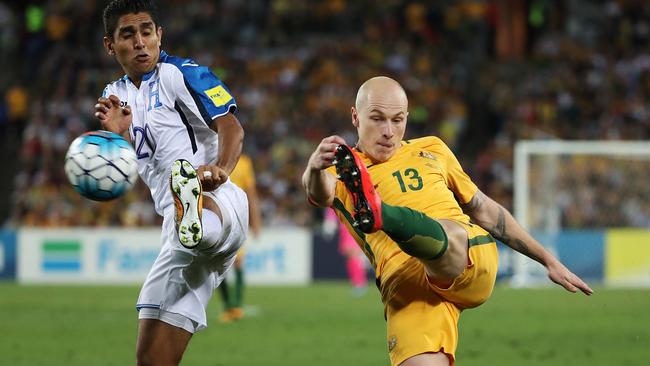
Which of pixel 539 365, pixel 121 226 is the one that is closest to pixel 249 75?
pixel 121 226

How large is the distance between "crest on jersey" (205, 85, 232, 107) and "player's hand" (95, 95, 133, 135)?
0.41m

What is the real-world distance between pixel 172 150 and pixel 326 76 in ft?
61.3

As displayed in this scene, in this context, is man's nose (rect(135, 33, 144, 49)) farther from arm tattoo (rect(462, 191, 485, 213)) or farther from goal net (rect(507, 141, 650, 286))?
goal net (rect(507, 141, 650, 286))

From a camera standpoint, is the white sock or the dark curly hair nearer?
the white sock

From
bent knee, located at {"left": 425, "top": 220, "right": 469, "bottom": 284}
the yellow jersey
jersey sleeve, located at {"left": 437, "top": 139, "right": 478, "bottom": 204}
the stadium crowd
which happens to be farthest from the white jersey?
the stadium crowd

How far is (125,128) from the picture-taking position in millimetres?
5172

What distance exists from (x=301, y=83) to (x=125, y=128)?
1885 centimetres

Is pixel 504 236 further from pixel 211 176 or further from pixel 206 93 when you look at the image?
pixel 206 93

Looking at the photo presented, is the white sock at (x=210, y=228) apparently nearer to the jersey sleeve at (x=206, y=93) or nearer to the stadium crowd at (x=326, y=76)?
the jersey sleeve at (x=206, y=93)

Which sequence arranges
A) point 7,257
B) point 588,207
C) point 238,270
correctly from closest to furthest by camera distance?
point 238,270
point 588,207
point 7,257

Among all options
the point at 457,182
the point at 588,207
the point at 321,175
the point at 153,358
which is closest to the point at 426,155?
the point at 457,182

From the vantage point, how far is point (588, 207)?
778 inches

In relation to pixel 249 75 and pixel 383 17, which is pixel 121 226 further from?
pixel 383 17

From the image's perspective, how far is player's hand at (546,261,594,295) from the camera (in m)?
5.06
